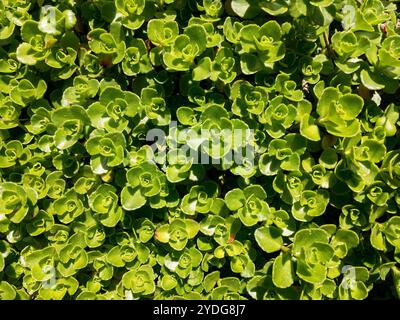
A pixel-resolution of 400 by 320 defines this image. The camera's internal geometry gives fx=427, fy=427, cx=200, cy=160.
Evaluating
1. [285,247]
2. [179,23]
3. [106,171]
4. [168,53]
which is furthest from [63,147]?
[285,247]

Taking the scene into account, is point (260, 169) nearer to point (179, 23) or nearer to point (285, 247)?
point (285, 247)

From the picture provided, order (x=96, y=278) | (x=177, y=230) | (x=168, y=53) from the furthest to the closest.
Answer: (x=96, y=278), (x=177, y=230), (x=168, y=53)

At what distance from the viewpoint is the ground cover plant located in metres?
1.46

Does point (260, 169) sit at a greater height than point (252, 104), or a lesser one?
lesser

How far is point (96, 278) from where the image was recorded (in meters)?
1.68

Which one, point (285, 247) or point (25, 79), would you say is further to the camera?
point (25, 79)

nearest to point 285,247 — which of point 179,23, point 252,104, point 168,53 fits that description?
point 252,104

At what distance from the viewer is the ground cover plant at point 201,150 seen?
146cm

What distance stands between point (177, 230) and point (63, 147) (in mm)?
510

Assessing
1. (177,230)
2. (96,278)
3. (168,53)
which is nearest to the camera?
(168,53)

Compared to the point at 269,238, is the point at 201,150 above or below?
above

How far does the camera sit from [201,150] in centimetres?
147

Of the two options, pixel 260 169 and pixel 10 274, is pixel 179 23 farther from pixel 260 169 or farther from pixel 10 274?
pixel 10 274
